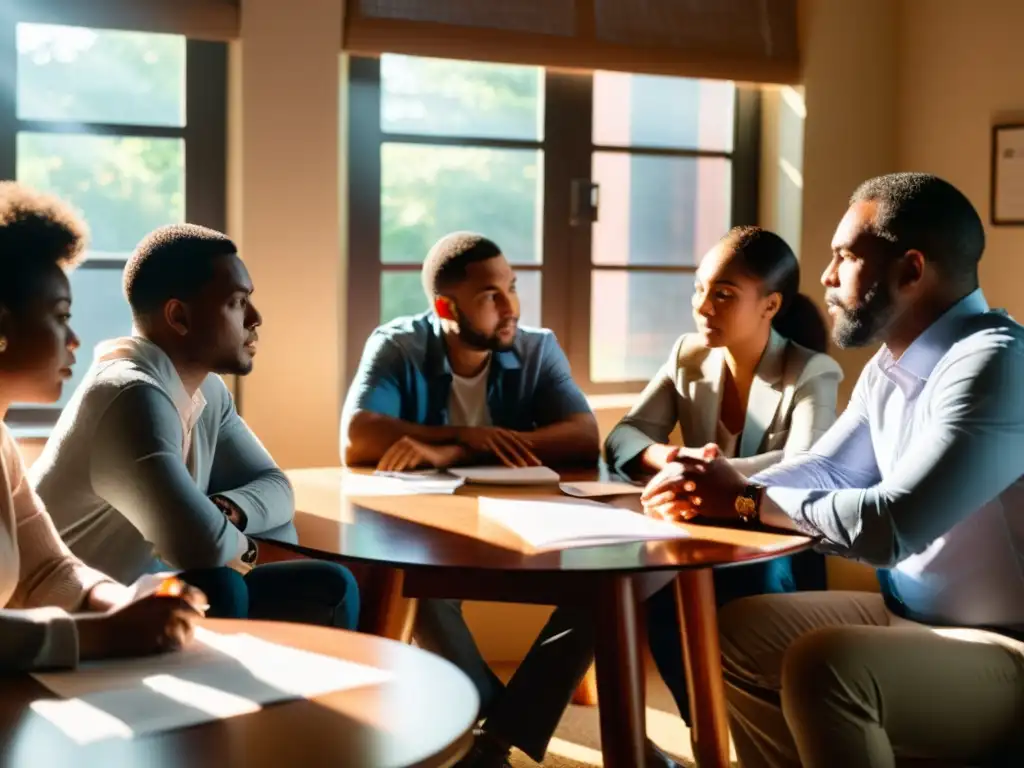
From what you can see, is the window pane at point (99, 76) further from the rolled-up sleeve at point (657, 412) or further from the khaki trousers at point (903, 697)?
the khaki trousers at point (903, 697)

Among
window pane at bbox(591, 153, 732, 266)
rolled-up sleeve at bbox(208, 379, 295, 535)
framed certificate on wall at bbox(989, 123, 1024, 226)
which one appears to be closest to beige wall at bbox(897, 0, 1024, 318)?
framed certificate on wall at bbox(989, 123, 1024, 226)

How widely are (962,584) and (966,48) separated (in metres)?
2.36

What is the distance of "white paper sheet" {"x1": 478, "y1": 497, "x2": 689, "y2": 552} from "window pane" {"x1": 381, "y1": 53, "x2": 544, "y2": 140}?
1.64m

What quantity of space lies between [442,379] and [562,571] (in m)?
1.30

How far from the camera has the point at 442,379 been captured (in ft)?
10.3

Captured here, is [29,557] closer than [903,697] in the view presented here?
Yes

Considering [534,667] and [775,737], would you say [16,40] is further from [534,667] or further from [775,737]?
[775,737]

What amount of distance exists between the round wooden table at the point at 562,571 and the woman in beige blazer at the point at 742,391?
0.33m

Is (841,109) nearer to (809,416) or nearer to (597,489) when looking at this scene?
(809,416)

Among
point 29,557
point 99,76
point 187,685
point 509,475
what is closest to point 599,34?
point 99,76

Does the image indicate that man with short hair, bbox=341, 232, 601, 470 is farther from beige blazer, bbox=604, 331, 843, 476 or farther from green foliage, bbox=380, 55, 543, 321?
green foliage, bbox=380, 55, 543, 321

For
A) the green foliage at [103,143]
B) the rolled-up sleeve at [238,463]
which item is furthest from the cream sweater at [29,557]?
the green foliage at [103,143]

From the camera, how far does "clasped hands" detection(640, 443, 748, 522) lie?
7.40ft

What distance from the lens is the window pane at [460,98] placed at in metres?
3.66
